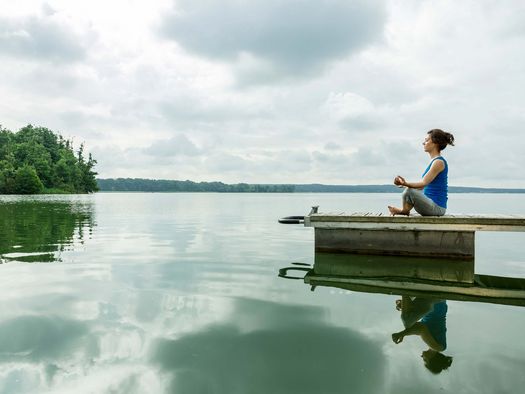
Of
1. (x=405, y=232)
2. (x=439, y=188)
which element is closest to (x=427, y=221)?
(x=405, y=232)

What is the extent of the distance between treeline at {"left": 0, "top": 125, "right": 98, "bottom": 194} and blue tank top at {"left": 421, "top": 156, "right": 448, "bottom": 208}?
108696 mm

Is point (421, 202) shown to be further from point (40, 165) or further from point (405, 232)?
point (40, 165)

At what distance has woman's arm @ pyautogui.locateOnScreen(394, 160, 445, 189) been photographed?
29.2ft

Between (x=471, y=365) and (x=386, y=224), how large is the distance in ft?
19.7

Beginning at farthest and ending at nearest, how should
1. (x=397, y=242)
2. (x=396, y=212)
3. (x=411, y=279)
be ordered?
(x=397, y=242) < (x=396, y=212) < (x=411, y=279)

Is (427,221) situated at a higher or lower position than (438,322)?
higher

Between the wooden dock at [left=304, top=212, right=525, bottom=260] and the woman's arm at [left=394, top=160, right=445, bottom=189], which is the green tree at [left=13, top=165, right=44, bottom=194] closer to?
the wooden dock at [left=304, top=212, right=525, bottom=260]

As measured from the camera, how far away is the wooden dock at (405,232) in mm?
9213

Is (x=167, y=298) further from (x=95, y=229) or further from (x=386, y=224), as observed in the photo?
(x=95, y=229)

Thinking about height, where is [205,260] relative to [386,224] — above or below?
below

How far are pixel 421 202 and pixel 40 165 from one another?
121 metres

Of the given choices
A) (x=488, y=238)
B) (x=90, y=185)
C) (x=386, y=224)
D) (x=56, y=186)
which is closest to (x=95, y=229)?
(x=386, y=224)

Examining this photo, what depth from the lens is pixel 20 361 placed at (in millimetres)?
3971

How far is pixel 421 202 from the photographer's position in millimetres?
9359
